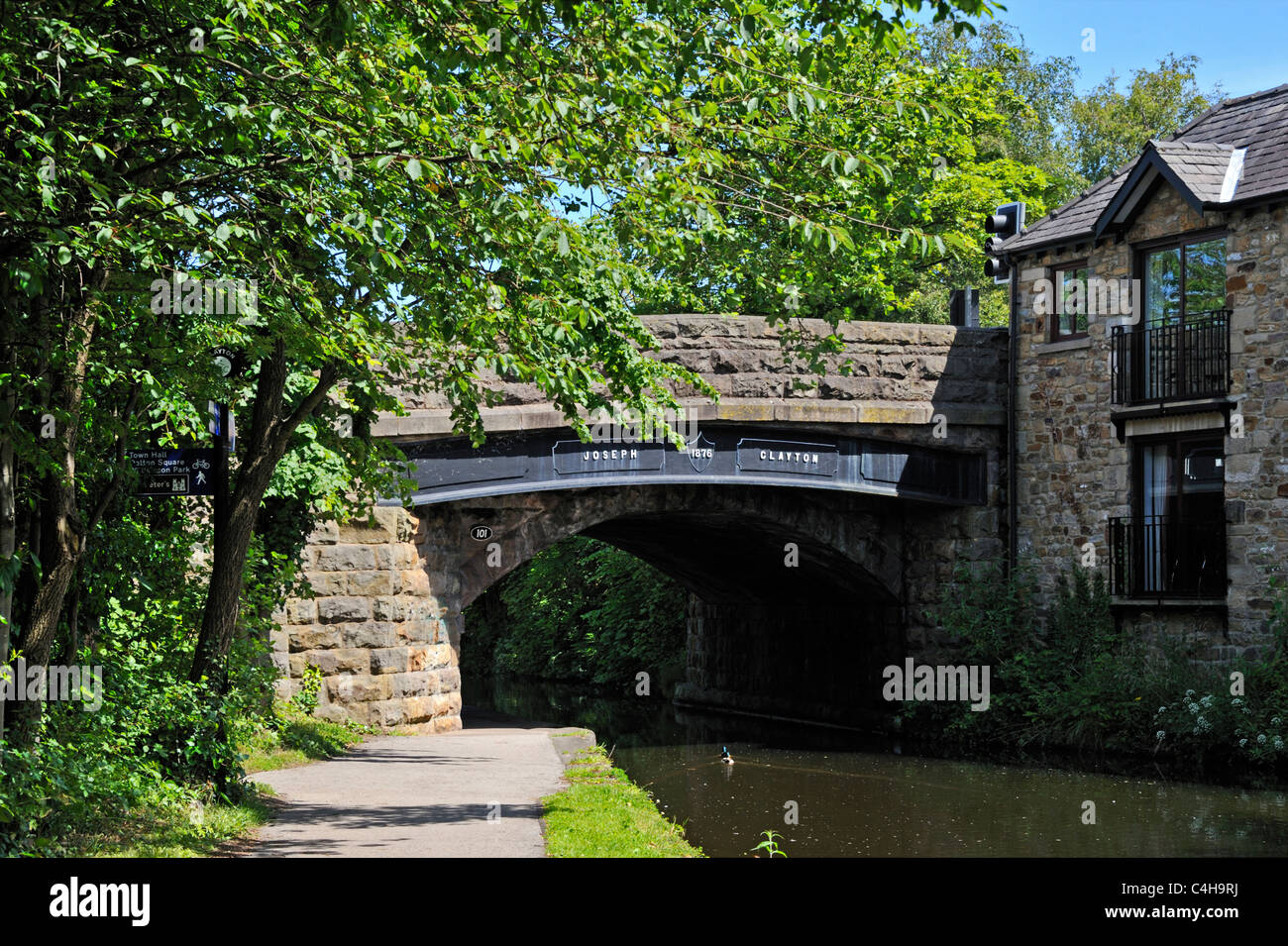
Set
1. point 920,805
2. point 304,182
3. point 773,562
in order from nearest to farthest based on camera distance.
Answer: point 304,182 → point 920,805 → point 773,562

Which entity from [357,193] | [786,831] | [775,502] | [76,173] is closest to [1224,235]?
[775,502]

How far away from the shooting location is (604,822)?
352 inches

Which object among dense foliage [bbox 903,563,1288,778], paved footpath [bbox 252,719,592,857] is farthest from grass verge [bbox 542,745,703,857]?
dense foliage [bbox 903,563,1288,778]

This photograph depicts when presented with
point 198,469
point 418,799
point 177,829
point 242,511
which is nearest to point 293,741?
point 418,799

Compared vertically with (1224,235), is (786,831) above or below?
below

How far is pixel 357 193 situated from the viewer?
6.82 metres

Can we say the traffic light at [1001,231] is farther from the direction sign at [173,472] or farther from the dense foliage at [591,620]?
the dense foliage at [591,620]

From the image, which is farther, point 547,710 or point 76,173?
point 547,710

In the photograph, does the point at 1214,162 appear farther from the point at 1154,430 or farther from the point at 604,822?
the point at 604,822

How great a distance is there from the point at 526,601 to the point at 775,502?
786 inches

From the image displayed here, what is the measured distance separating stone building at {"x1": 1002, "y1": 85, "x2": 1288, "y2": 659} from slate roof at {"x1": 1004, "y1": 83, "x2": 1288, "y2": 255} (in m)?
0.03

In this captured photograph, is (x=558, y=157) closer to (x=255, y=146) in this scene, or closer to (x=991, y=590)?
(x=255, y=146)

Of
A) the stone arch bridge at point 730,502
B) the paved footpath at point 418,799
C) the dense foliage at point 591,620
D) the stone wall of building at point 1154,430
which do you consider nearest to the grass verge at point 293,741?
the paved footpath at point 418,799

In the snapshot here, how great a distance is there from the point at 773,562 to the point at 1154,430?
7.19m
